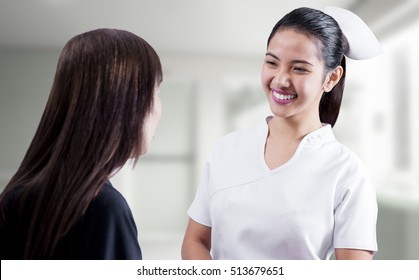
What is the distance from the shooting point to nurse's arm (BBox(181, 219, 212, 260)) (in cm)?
90

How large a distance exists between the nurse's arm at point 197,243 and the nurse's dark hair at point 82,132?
28cm

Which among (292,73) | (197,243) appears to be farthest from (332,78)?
(197,243)

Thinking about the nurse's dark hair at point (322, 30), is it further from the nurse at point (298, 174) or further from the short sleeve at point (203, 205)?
the short sleeve at point (203, 205)

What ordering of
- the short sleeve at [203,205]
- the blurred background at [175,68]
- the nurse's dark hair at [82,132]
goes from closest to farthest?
the nurse's dark hair at [82,132]
the short sleeve at [203,205]
the blurred background at [175,68]

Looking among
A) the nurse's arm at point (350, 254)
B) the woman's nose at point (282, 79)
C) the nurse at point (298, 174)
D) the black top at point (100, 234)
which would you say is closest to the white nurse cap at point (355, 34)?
the nurse at point (298, 174)

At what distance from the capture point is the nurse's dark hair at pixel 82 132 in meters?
0.64

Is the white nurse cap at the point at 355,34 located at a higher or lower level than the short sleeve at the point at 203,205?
higher

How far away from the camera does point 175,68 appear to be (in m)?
1.14

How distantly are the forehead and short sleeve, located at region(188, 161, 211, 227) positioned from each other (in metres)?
0.24

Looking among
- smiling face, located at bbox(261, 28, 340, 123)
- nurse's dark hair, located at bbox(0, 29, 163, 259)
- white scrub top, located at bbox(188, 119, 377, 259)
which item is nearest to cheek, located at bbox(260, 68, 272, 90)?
smiling face, located at bbox(261, 28, 340, 123)

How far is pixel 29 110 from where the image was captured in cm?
118

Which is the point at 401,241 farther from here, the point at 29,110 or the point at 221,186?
the point at 29,110
